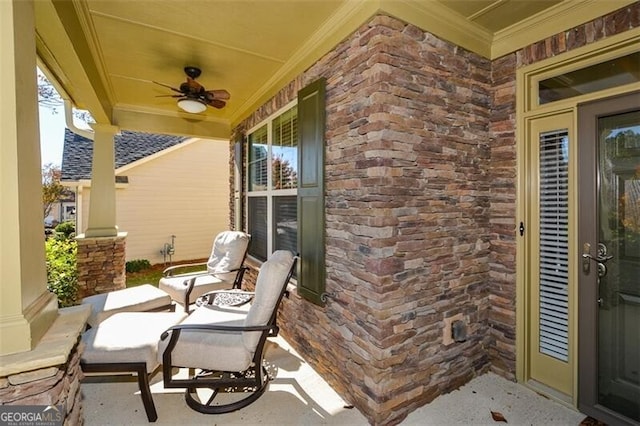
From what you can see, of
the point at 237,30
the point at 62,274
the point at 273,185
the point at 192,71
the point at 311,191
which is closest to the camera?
the point at 237,30

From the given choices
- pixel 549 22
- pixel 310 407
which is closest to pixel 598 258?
pixel 549 22

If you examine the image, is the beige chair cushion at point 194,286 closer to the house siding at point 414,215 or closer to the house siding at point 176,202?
the house siding at point 414,215

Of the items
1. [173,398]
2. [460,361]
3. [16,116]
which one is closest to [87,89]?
[16,116]

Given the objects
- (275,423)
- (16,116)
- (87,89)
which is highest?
(87,89)

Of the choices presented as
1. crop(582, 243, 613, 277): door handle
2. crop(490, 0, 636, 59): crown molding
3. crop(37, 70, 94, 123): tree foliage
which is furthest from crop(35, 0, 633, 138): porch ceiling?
crop(37, 70, 94, 123): tree foliage

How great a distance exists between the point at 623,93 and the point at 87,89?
483cm

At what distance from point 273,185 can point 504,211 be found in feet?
8.64

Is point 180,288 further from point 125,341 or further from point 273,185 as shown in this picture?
point 273,185

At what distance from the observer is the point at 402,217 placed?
2.14 m

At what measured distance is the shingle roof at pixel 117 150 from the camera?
762 cm

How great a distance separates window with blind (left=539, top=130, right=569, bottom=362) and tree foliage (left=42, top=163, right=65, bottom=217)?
30.2 feet

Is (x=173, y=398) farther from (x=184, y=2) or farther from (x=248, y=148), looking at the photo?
(x=248, y=148)

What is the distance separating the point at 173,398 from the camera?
2330 millimetres

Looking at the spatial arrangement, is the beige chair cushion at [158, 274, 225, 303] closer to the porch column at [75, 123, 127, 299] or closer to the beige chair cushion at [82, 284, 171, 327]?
the beige chair cushion at [82, 284, 171, 327]
